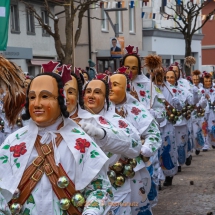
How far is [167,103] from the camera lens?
11.1 m

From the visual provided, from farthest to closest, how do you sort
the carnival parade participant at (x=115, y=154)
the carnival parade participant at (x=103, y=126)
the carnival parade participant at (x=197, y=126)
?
the carnival parade participant at (x=197, y=126)
the carnival parade participant at (x=115, y=154)
the carnival parade participant at (x=103, y=126)

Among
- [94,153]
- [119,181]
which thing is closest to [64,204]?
[94,153]

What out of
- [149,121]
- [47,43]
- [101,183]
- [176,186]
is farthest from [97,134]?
[47,43]

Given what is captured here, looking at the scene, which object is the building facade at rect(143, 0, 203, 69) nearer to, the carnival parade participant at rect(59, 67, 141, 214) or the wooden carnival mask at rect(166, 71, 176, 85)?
the wooden carnival mask at rect(166, 71, 176, 85)

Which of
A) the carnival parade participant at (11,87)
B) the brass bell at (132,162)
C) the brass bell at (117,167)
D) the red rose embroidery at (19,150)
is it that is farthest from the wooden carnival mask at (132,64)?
the red rose embroidery at (19,150)

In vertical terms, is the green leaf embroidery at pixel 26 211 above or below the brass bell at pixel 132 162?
above

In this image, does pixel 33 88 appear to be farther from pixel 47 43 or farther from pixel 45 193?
pixel 47 43

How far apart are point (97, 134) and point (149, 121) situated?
8.53 ft

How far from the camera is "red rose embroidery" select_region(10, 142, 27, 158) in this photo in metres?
4.24

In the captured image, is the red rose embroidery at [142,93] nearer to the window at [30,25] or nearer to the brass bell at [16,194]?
the brass bell at [16,194]

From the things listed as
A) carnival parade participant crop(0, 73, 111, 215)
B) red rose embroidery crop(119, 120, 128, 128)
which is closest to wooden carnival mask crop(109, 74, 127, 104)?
red rose embroidery crop(119, 120, 128, 128)

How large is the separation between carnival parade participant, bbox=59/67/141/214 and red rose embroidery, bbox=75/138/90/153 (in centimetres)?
23

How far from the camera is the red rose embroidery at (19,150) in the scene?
4242 mm

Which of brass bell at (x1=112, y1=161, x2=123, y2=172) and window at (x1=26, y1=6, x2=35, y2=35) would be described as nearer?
brass bell at (x1=112, y1=161, x2=123, y2=172)
